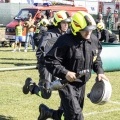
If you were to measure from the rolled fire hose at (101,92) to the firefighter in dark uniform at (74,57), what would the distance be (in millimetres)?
140

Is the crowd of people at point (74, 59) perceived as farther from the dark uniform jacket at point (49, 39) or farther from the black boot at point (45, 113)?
the dark uniform jacket at point (49, 39)

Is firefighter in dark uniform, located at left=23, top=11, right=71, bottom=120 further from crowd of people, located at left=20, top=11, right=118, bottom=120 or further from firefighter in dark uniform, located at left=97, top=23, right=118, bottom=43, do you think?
firefighter in dark uniform, located at left=97, top=23, right=118, bottom=43

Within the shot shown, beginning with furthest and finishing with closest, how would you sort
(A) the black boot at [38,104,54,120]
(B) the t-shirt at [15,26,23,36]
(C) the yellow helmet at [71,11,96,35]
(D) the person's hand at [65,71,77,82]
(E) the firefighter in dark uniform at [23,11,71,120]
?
1. (B) the t-shirt at [15,26,23,36]
2. (E) the firefighter in dark uniform at [23,11,71,120]
3. (A) the black boot at [38,104,54,120]
4. (C) the yellow helmet at [71,11,96,35]
5. (D) the person's hand at [65,71,77,82]

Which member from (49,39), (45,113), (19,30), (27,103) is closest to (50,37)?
(49,39)

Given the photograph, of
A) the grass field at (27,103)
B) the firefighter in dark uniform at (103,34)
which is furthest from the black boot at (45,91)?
the firefighter in dark uniform at (103,34)

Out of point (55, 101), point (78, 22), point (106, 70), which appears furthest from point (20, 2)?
point (78, 22)

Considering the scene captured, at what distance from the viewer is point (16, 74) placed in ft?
44.3

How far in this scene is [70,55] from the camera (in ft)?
19.2

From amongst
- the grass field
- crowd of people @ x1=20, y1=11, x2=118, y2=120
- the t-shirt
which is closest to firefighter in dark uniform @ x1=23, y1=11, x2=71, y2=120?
the grass field

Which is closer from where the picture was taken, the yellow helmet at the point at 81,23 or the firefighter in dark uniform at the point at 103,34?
the yellow helmet at the point at 81,23

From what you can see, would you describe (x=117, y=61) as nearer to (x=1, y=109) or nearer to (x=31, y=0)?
(x=1, y=109)

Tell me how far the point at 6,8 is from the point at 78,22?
1394 inches

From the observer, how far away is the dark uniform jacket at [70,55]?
5.84m

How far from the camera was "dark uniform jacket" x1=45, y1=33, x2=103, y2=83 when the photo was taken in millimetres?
5836
